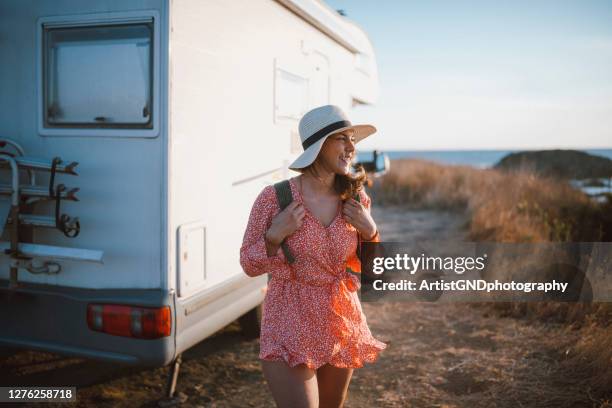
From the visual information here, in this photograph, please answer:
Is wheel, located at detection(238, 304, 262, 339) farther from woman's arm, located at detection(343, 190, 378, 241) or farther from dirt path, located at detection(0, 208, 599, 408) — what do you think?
woman's arm, located at detection(343, 190, 378, 241)

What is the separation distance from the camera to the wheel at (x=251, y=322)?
4.68 m

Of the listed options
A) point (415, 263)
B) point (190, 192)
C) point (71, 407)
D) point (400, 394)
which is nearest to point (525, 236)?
point (415, 263)

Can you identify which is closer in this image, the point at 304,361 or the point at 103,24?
the point at 304,361

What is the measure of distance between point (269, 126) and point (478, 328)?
2.72 meters

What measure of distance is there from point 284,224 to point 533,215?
6744 mm

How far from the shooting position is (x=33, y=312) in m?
3.19

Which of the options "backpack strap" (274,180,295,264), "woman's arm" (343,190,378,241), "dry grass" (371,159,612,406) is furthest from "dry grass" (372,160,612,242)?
"backpack strap" (274,180,295,264)

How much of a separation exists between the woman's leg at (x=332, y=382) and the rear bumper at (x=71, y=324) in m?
1.05

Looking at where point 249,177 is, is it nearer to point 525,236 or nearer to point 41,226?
point 41,226

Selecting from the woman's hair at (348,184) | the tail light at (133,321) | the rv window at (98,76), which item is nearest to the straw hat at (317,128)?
the woman's hair at (348,184)

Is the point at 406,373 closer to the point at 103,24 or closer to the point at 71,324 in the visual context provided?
the point at 71,324

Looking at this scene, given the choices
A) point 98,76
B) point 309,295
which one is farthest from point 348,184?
point 98,76

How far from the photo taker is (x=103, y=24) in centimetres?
304

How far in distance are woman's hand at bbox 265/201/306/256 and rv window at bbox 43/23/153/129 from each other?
1.18 meters
